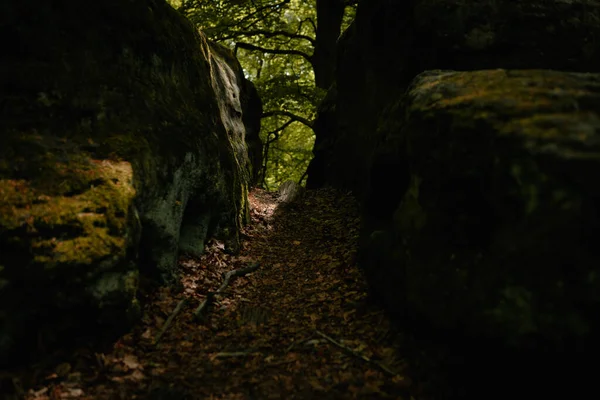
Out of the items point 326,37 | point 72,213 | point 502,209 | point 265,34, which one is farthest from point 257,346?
point 265,34

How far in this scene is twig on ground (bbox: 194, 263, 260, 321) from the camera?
4661 millimetres

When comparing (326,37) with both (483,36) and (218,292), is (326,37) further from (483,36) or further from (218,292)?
(218,292)

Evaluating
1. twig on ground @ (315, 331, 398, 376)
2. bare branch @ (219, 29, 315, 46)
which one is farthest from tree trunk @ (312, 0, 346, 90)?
twig on ground @ (315, 331, 398, 376)

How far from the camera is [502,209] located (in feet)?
10.0

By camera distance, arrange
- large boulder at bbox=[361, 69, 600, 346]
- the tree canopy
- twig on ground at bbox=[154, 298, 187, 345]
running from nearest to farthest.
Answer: large boulder at bbox=[361, 69, 600, 346], twig on ground at bbox=[154, 298, 187, 345], the tree canopy

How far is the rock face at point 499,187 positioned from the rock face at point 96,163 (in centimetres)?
285

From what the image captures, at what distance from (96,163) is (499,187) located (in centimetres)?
430

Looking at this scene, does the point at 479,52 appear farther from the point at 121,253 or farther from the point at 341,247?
the point at 121,253

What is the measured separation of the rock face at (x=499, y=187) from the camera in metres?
2.67

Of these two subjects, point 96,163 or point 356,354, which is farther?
point 96,163

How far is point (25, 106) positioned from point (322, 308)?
4.44 meters

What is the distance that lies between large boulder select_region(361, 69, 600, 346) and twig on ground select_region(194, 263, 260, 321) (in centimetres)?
231

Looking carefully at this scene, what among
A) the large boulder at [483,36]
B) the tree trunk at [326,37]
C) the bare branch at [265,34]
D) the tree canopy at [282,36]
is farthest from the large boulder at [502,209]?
the bare branch at [265,34]

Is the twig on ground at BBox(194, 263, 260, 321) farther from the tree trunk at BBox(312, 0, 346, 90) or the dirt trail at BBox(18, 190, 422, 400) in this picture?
the tree trunk at BBox(312, 0, 346, 90)
